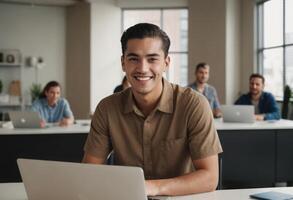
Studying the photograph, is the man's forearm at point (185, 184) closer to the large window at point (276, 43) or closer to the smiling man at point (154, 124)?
the smiling man at point (154, 124)

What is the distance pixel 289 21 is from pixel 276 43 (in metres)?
0.47

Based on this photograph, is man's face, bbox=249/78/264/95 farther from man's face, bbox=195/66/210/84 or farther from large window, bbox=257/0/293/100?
large window, bbox=257/0/293/100

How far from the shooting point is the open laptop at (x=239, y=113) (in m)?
3.82

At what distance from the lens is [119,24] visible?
24.6ft

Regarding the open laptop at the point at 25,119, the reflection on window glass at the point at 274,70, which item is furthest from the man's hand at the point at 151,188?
the reflection on window glass at the point at 274,70

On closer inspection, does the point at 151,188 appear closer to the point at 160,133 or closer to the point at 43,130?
the point at 160,133

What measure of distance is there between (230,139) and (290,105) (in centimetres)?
260

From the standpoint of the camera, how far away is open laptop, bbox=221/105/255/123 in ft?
12.5

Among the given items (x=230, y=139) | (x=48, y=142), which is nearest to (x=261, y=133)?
(x=230, y=139)

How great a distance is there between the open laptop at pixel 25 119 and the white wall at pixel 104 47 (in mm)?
3689

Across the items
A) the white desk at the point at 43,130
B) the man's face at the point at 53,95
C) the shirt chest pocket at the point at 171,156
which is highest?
the man's face at the point at 53,95

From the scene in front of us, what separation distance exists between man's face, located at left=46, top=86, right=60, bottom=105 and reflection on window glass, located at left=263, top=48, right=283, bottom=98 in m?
3.76

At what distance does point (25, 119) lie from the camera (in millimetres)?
3586

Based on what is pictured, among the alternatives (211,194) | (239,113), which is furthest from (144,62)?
(239,113)
